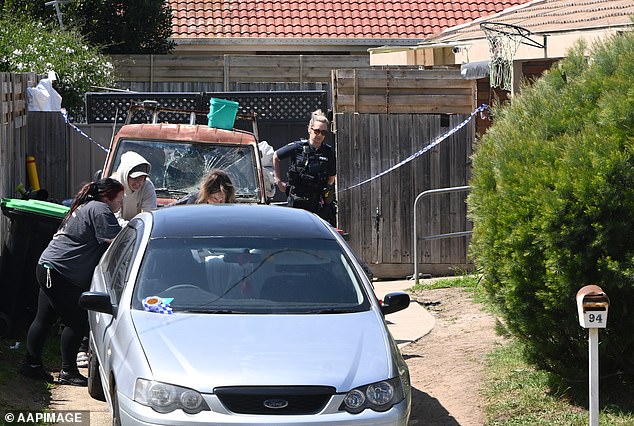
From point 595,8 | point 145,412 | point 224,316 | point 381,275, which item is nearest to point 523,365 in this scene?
point 224,316

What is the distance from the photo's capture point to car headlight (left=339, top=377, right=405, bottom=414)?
5.36m

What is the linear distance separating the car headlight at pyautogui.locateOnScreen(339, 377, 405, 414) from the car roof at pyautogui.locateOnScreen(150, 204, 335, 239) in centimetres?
152

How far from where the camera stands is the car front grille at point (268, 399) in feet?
17.2

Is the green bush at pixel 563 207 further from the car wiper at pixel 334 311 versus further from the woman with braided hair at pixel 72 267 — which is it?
the woman with braided hair at pixel 72 267

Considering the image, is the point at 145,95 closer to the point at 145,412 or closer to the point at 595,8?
the point at 595,8

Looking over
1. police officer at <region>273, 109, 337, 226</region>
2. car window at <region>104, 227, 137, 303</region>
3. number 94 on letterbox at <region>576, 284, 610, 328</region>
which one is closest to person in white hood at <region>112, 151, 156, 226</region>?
car window at <region>104, 227, 137, 303</region>

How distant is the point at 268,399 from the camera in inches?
207

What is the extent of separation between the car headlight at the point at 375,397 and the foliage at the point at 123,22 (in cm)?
2069

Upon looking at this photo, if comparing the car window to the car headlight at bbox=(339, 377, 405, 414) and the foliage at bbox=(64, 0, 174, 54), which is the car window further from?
the foliage at bbox=(64, 0, 174, 54)

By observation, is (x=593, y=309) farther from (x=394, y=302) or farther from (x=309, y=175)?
(x=309, y=175)

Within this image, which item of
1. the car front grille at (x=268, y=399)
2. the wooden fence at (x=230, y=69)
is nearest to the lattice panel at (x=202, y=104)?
the car front grille at (x=268, y=399)

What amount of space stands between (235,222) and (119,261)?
2.69ft

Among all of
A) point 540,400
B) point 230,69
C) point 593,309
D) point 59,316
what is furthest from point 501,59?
point 230,69

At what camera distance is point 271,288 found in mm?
6332
